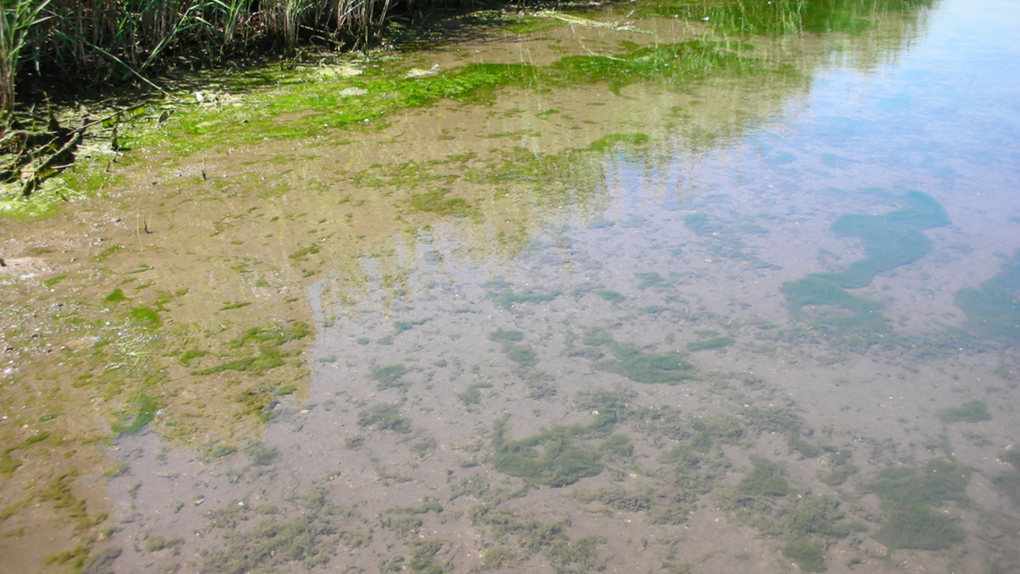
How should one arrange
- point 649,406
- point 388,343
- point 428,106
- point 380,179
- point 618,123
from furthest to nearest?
point 428,106
point 618,123
point 380,179
point 388,343
point 649,406

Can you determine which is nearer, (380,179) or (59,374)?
(59,374)

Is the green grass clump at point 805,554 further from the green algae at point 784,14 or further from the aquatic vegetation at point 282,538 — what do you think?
the green algae at point 784,14

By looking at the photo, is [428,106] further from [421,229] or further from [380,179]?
[421,229]

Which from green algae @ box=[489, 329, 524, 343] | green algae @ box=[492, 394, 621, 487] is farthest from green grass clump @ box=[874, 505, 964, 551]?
green algae @ box=[489, 329, 524, 343]

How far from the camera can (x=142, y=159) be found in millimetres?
3490

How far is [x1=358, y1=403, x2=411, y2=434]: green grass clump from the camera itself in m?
1.93

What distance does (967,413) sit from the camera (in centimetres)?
195

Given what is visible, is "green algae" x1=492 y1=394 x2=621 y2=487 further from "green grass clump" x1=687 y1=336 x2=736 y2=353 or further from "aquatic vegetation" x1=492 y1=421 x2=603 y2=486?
"green grass clump" x1=687 y1=336 x2=736 y2=353

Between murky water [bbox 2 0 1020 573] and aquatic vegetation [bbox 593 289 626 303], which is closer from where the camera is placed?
murky water [bbox 2 0 1020 573]

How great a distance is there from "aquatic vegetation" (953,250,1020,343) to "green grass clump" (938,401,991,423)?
14.6 inches

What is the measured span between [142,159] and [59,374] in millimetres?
1681

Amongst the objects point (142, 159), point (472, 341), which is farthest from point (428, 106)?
point (472, 341)

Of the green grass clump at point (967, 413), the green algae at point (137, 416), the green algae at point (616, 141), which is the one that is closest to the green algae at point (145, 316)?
the green algae at point (137, 416)

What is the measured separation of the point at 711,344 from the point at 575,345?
0.40 m
